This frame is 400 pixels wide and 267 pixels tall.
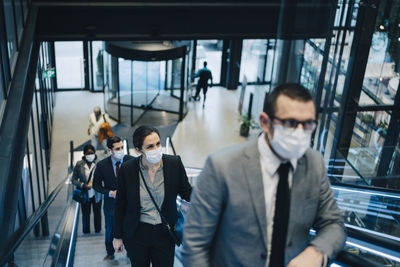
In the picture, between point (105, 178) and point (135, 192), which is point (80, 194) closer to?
point (105, 178)

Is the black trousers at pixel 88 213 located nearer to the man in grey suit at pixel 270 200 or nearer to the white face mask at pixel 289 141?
the man in grey suit at pixel 270 200

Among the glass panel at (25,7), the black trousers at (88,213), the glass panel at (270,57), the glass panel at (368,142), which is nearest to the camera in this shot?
the black trousers at (88,213)

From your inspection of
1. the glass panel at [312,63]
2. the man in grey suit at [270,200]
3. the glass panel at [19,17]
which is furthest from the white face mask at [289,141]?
the glass panel at [19,17]

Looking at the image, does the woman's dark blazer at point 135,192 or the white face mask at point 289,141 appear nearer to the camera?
the white face mask at point 289,141

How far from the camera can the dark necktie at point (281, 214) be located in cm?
209

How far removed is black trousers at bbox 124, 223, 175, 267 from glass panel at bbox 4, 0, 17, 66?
4.72 m

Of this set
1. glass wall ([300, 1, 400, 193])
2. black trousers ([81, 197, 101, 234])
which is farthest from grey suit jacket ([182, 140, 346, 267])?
glass wall ([300, 1, 400, 193])

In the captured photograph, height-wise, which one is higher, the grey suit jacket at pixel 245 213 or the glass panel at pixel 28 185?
the grey suit jacket at pixel 245 213

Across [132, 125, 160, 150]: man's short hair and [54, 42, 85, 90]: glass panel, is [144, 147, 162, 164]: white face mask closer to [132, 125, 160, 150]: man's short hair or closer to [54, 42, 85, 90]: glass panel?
[132, 125, 160, 150]: man's short hair

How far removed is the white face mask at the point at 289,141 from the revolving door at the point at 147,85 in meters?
12.2

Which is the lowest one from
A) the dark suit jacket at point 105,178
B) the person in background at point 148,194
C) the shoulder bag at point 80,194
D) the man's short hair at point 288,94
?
the shoulder bag at point 80,194

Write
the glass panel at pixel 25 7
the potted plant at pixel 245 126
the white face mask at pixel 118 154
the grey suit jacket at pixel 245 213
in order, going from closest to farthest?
the grey suit jacket at pixel 245 213 → the white face mask at pixel 118 154 → the glass panel at pixel 25 7 → the potted plant at pixel 245 126

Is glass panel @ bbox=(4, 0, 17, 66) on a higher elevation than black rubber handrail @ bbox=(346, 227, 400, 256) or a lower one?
higher

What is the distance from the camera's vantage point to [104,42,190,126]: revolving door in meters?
14.3
